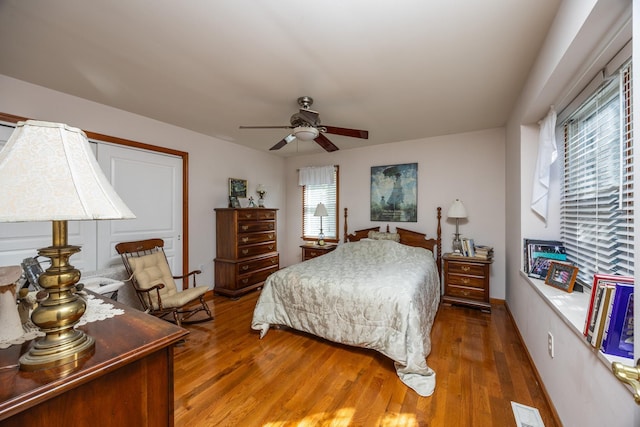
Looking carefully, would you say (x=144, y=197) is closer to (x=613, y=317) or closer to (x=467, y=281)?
(x=613, y=317)

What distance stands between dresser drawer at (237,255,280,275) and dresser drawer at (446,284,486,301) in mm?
2707

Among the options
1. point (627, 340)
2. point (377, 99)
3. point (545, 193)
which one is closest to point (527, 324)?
point (545, 193)

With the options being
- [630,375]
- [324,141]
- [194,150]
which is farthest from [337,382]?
[194,150]

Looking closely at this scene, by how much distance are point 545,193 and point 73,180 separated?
9.57 feet

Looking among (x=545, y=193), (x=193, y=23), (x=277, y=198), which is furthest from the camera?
(x=277, y=198)

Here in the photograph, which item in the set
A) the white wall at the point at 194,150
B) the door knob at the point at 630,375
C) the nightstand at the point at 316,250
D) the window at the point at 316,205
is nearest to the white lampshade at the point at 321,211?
the window at the point at 316,205

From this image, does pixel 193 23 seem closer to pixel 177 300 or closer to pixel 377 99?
pixel 377 99

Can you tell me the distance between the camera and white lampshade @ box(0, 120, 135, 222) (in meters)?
0.65

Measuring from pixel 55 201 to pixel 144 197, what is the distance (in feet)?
9.82

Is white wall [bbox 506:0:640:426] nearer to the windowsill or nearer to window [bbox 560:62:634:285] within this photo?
the windowsill

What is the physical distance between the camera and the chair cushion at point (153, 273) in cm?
274

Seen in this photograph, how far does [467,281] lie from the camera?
3381 mm

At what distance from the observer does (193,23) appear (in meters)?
1.65

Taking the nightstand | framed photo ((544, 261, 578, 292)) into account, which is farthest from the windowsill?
the nightstand
